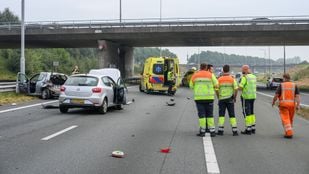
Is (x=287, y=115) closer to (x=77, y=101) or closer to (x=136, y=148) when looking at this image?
(x=136, y=148)

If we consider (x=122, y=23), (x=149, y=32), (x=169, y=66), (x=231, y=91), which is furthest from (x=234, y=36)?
(x=231, y=91)

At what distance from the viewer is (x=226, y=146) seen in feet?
32.2

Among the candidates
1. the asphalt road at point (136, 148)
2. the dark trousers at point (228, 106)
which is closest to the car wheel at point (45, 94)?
the asphalt road at point (136, 148)

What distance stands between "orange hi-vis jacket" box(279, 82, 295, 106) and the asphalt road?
2.85ft

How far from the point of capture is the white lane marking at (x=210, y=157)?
7413 mm

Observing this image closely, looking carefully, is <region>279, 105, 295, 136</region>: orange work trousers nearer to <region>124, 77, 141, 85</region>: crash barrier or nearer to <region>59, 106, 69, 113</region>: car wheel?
<region>59, 106, 69, 113</region>: car wheel

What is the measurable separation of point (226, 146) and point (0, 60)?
78285 millimetres

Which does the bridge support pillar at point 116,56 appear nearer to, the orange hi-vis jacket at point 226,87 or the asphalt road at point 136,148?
the asphalt road at point 136,148

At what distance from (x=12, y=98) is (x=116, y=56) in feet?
107

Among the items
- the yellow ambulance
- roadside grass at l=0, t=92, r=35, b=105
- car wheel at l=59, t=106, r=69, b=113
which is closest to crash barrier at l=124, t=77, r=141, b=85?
the yellow ambulance

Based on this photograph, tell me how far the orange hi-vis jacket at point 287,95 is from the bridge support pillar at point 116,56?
38.4m

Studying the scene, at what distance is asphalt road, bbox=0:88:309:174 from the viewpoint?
7422 millimetres

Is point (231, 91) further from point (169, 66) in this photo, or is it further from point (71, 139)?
point (169, 66)

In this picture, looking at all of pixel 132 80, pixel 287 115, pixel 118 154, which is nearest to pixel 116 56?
pixel 132 80
